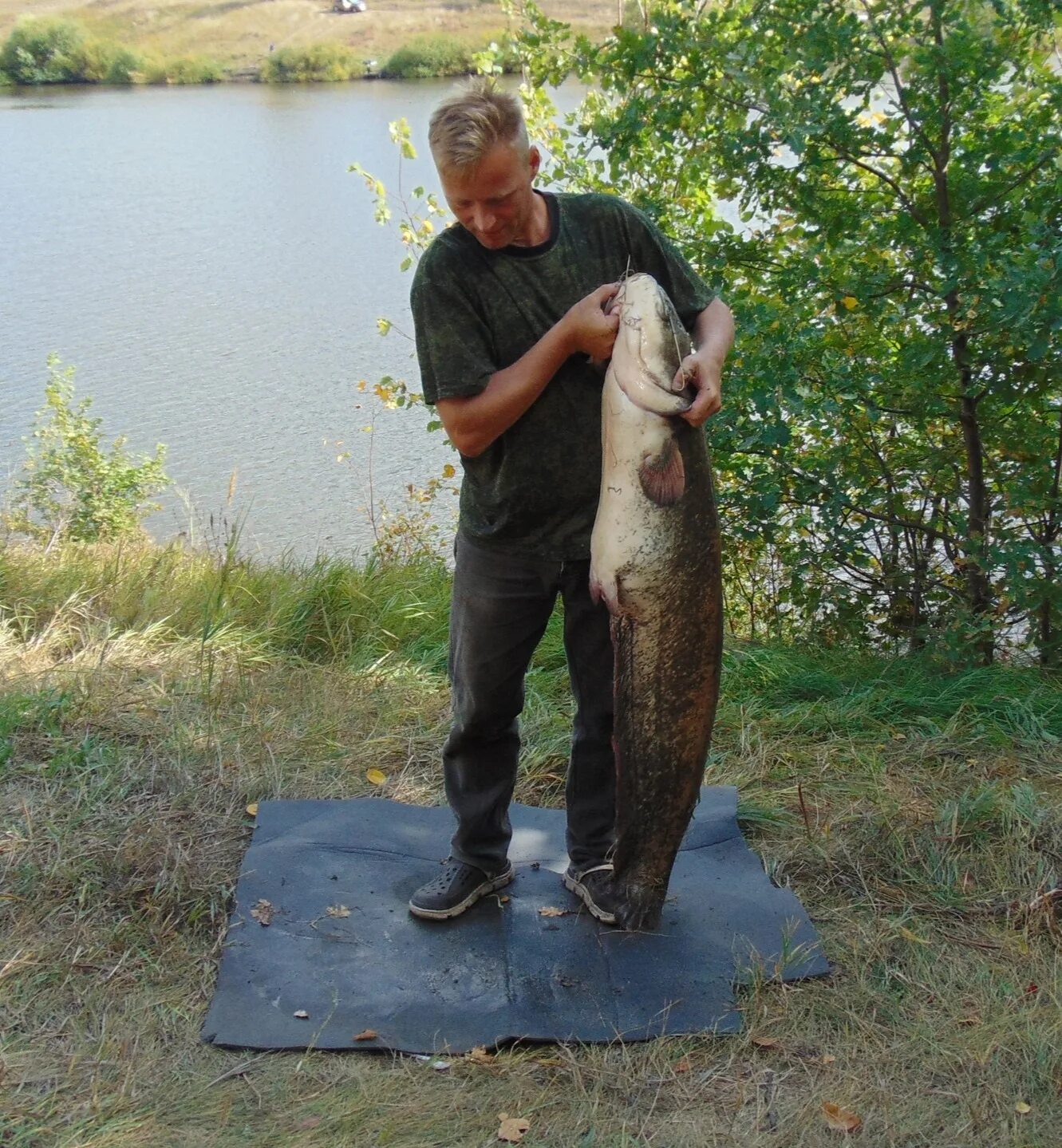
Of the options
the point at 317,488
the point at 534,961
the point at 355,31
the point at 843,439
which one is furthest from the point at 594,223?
the point at 355,31

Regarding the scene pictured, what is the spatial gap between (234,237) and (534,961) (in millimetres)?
11520

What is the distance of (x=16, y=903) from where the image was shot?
3090 mm

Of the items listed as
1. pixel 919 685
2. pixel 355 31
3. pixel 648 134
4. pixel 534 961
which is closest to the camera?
pixel 534 961

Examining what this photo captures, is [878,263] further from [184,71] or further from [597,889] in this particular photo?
[184,71]

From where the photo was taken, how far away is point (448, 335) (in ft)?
8.32

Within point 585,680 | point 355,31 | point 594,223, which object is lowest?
point 585,680

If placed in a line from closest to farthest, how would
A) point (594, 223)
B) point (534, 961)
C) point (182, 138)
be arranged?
point (594, 223), point (534, 961), point (182, 138)

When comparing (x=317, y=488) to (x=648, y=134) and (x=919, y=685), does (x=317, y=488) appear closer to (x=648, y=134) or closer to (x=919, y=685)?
(x=648, y=134)

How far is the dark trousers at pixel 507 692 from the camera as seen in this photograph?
9.31ft

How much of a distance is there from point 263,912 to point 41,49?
2623cm

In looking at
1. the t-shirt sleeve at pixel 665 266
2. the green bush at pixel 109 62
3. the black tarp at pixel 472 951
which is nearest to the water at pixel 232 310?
the black tarp at pixel 472 951

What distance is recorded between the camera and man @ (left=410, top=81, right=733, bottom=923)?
7.94ft

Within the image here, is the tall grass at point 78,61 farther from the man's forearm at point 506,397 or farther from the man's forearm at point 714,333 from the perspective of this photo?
the man's forearm at point 506,397

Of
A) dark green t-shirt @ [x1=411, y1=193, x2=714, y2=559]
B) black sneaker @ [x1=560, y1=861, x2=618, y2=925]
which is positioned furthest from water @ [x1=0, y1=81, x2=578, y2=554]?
dark green t-shirt @ [x1=411, y1=193, x2=714, y2=559]
